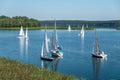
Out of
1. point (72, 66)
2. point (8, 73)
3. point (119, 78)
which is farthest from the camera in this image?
point (72, 66)

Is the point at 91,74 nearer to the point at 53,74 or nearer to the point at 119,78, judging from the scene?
the point at 119,78

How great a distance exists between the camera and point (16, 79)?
14539 millimetres

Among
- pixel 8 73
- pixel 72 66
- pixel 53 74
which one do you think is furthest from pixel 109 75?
pixel 8 73

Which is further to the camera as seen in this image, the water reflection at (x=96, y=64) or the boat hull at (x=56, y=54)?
the boat hull at (x=56, y=54)

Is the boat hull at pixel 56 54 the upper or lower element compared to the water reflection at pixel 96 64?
upper

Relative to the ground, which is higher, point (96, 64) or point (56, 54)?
point (56, 54)

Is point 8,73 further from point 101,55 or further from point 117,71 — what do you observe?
point 101,55

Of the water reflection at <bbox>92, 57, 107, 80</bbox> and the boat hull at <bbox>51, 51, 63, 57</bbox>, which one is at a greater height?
the boat hull at <bbox>51, 51, 63, 57</bbox>

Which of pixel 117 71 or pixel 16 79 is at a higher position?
pixel 16 79

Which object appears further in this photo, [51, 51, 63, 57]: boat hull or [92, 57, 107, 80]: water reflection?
[51, 51, 63, 57]: boat hull

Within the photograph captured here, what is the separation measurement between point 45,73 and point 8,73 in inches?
111

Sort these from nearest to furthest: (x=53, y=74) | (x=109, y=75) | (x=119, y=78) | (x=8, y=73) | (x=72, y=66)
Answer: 1. (x=8, y=73)
2. (x=53, y=74)
3. (x=119, y=78)
4. (x=109, y=75)
5. (x=72, y=66)

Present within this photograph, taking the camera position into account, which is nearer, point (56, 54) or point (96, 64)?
point (96, 64)

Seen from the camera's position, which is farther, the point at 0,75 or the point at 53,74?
the point at 53,74
